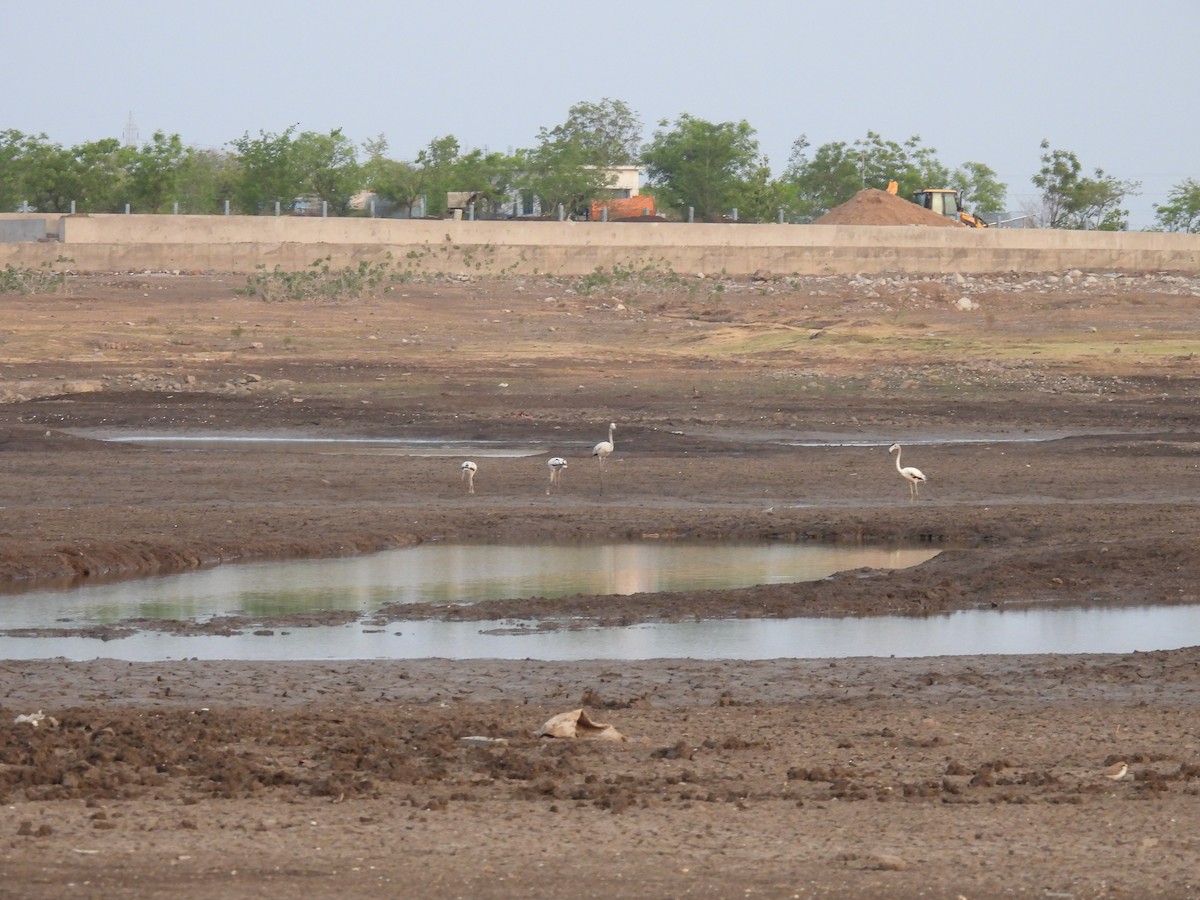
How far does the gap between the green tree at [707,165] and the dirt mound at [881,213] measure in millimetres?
15665

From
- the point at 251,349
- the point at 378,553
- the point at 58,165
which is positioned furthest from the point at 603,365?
the point at 58,165

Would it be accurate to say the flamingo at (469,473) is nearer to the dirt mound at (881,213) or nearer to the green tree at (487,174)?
Answer: the dirt mound at (881,213)

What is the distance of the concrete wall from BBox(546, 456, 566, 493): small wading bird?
27.1 metres

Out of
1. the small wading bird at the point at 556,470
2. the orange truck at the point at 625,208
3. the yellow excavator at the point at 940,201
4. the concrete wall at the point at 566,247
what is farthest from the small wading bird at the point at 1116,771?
the yellow excavator at the point at 940,201

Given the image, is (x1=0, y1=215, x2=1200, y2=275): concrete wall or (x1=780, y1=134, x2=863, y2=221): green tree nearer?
(x1=0, y1=215, x2=1200, y2=275): concrete wall

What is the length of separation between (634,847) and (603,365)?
24978mm

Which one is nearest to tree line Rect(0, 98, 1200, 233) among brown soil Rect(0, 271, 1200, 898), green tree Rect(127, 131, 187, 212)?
green tree Rect(127, 131, 187, 212)

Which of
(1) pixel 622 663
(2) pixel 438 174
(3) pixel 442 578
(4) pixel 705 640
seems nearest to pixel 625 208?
(2) pixel 438 174

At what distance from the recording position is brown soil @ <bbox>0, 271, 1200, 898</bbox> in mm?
6906

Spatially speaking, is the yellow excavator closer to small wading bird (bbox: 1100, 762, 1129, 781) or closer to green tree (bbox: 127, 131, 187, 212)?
green tree (bbox: 127, 131, 187, 212)

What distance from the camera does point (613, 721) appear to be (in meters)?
9.43

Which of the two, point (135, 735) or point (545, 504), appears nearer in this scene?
point (135, 735)

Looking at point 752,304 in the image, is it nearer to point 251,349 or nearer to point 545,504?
point 251,349

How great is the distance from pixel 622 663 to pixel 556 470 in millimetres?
8324
